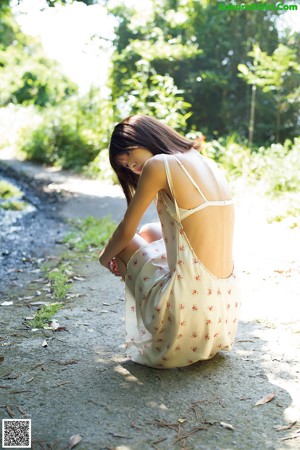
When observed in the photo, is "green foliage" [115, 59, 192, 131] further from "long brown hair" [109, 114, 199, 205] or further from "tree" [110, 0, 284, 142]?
"long brown hair" [109, 114, 199, 205]

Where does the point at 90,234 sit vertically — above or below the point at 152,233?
below

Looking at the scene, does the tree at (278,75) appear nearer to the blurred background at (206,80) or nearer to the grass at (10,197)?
the blurred background at (206,80)

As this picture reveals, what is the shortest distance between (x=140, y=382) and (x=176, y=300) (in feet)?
1.41

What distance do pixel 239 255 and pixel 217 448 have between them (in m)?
2.97

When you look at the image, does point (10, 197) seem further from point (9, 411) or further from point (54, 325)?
point (9, 411)

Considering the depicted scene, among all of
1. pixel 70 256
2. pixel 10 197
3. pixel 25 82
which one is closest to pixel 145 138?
pixel 70 256

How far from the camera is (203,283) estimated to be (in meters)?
2.46

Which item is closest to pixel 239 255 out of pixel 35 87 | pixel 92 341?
pixel 92 341

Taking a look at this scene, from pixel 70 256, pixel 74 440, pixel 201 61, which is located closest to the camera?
pixel 74 440

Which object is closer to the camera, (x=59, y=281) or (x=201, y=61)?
(x=59, y=281)

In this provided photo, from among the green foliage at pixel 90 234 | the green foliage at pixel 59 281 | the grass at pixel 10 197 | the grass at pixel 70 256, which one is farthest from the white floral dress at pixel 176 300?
the grass at pixel 10 197

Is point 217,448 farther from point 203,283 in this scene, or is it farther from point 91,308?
point 91,308

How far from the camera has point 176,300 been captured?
2.43 metres

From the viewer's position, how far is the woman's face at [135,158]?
2527 millimetres
